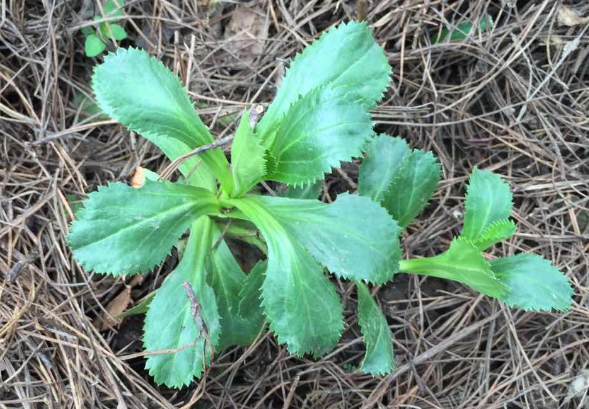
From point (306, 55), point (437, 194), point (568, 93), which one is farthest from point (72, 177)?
point (568, 93)

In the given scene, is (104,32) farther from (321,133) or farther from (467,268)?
(467,268)

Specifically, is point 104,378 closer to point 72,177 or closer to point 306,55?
point 72,177

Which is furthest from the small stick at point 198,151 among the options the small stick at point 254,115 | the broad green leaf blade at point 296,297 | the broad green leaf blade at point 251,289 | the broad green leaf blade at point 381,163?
the broad green leaf blade at point 381,163

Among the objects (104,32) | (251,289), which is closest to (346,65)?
(251,289)

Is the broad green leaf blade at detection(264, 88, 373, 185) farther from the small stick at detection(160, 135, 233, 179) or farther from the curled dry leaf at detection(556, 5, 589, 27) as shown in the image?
the curled dry leaf at detection(556, 5, 589, 27)

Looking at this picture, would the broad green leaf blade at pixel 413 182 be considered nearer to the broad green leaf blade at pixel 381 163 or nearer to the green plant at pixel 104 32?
the broad green leaf blade at pixel 381 163

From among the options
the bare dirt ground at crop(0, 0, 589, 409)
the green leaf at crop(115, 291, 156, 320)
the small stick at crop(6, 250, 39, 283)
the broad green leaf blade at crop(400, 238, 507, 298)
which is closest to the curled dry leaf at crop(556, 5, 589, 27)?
the bare dirt ground at crop(0, 0, 589, 409)
